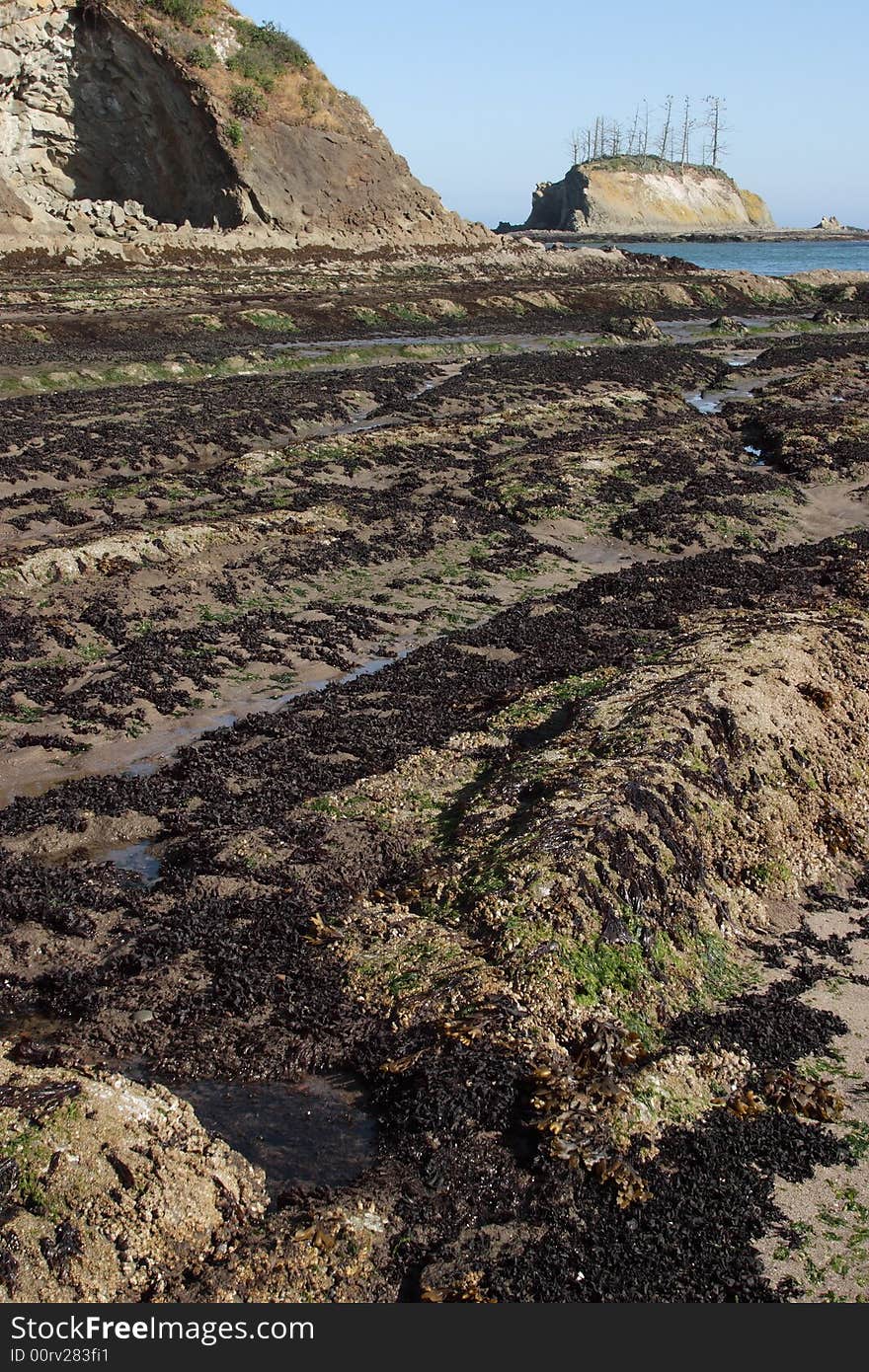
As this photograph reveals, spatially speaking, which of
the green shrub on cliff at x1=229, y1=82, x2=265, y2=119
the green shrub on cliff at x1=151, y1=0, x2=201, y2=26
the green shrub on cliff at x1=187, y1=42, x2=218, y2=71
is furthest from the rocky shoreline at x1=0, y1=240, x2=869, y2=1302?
the green shrub on cliff at x1=151, y1=0, x2=201, y2=26

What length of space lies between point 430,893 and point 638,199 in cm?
16154

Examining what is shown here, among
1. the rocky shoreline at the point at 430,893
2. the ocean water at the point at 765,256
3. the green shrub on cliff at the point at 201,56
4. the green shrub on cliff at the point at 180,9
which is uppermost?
the green shrub on cliff at the point at 180,9

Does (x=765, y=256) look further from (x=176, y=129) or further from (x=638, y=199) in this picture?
(x=176, y=129)

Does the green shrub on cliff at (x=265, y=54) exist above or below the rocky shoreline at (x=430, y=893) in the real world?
above

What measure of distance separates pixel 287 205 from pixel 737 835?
60.2 m

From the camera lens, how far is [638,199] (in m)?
152

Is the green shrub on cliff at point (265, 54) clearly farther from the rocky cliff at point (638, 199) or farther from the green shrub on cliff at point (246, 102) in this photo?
the rocky cliff at point (638, 199)

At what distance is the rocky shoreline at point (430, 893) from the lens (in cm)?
514

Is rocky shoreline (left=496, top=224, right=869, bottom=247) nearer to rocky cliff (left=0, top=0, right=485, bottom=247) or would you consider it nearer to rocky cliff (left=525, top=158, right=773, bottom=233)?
rocky cliff (left=525, top=158, right=773, bottom=233)

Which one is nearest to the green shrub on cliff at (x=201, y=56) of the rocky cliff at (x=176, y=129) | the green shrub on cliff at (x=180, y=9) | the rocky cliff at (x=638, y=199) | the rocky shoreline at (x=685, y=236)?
the rocky cliff at (x=176, y=129)

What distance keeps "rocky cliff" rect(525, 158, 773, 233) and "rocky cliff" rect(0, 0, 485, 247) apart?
8979 centimetres

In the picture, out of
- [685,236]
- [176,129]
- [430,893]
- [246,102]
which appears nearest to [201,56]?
[246,102]

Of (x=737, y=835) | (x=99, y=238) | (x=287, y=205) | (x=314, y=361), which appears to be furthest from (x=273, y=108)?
(x=737, y=835)

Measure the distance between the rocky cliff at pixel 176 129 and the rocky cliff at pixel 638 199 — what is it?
89789 mm
